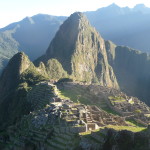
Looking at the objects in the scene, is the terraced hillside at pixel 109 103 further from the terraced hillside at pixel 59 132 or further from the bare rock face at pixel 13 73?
the bare rock face at pixel 13 73

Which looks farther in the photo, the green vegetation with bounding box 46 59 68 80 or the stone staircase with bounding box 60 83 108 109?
the green vegetation with bounding box 46 59 68 80

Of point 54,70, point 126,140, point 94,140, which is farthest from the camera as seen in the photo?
point 54,70

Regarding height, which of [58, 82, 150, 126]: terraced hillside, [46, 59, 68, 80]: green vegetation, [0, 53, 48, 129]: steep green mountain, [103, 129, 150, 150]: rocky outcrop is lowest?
[103, 129, 150, 150]: rocky outcrop

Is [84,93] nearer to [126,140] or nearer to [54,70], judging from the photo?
[126,140]

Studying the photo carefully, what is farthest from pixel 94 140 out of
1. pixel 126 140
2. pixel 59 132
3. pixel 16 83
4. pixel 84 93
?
pixel 16 83

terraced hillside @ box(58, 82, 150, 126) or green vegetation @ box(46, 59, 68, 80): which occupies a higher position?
green vegetation @ box(46, 59, 68, 80)

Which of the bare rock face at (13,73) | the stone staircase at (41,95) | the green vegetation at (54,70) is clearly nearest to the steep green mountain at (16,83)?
the bare rock face at (13,73)

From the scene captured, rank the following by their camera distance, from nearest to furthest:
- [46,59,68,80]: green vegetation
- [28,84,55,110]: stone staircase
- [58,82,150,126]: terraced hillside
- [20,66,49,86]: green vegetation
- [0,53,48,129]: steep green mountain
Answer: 1. [58,82,150,126]: terraced hillside
2. [28,84,55,110]: stone staircase
3. [0,53,48,129]: steep green mountain
4. [20,66,49,86]: green vegetation
5. [46,59,68,80]: green vegetation

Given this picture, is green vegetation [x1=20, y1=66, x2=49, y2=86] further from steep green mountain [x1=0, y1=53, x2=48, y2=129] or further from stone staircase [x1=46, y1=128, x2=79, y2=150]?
stone staircase [x1=46, y1=128, x2=79, y2=150]

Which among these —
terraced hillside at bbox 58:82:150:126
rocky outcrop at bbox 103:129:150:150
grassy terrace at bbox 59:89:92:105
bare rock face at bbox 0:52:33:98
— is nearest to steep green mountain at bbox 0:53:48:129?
bare rock face at bbox 0:52:33:98
